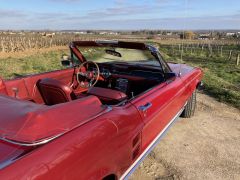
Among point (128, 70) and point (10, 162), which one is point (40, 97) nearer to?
point (128, 70)

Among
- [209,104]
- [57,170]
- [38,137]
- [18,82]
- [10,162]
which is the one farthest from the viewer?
[209,104]

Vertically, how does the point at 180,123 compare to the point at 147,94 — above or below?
below

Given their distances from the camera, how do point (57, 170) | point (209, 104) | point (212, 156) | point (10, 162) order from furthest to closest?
point (209, 104)
point (212, 156)
point (57, 170)
point (10, 162)

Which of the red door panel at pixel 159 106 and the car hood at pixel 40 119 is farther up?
the car hood at pixel 40 119

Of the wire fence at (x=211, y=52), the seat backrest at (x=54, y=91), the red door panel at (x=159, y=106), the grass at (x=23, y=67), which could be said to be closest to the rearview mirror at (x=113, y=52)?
the red door panel at (x=159, y=106)

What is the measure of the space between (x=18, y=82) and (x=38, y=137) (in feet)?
6.35

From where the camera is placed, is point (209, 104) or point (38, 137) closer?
point (38, 137)

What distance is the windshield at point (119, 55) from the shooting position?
3939mm

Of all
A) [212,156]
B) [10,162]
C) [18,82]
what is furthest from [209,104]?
[10,162]

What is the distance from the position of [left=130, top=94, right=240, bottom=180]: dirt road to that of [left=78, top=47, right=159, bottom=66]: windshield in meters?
1.26

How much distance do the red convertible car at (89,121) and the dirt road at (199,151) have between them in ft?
1.70

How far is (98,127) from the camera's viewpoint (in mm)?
2146

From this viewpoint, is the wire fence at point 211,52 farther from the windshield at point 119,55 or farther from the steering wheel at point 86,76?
the steering wheel at point 86,76

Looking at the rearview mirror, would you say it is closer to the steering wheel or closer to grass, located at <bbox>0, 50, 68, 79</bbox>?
the steering wheel
